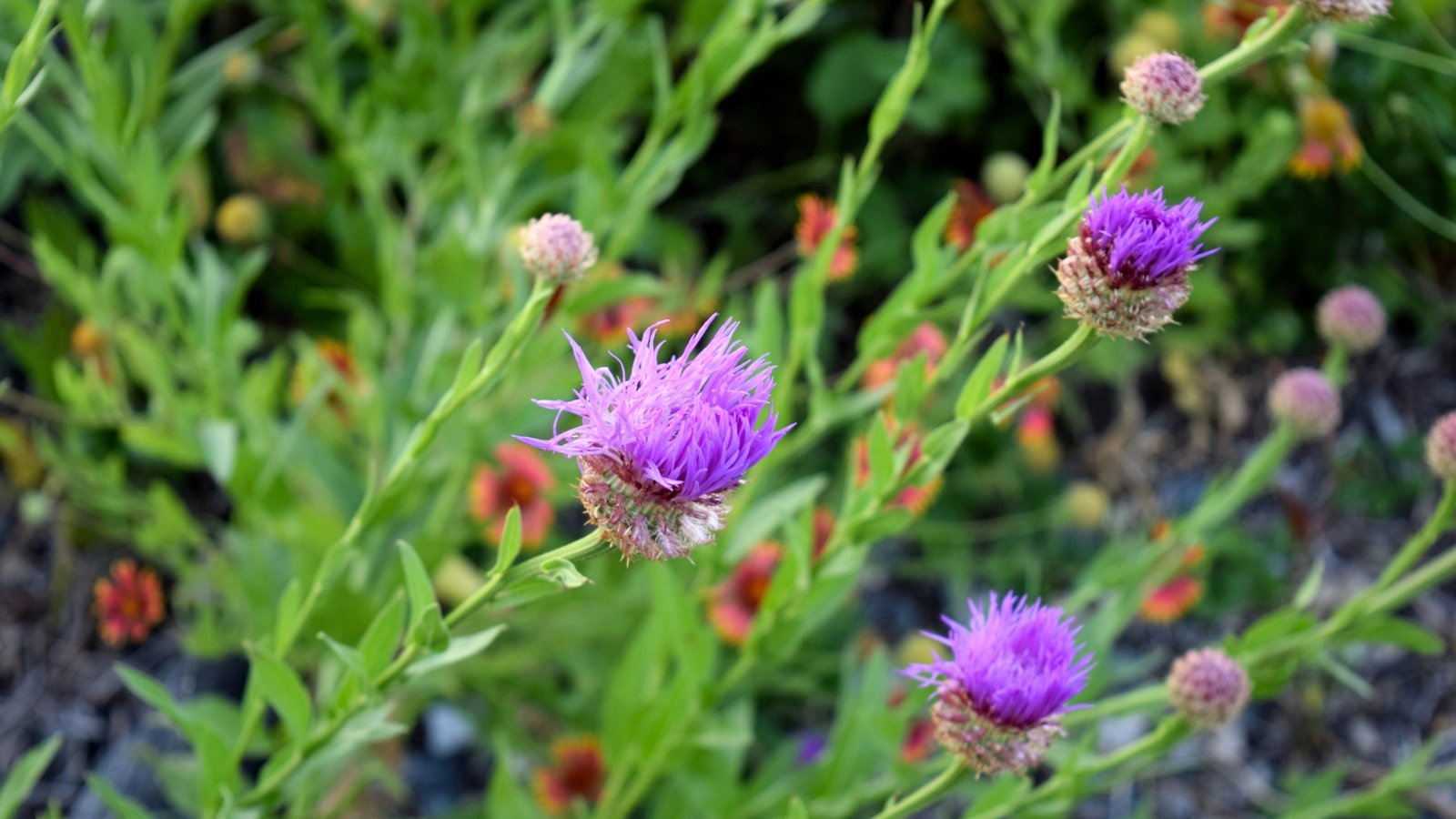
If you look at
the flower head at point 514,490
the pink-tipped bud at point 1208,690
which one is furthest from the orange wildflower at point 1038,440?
the pink-tipped bud at point 1208,690

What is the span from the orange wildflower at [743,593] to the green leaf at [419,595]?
759 mm

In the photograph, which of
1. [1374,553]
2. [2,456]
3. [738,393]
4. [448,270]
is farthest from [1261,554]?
[2,456]

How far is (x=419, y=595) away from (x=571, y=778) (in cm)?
72

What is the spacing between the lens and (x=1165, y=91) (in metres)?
0.78

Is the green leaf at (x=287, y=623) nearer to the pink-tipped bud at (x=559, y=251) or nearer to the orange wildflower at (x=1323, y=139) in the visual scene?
the pink-tipped bud at (x=559, y=251)

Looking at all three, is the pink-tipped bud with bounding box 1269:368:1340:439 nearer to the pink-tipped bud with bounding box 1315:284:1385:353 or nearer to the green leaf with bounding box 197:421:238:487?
the pink-tipped bud with bounding box 1315:284:1385:353

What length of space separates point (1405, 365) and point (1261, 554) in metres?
0.49

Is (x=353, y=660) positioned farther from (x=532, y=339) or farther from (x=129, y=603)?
(x=129, y=603)

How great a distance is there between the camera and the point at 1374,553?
1867 millimetres

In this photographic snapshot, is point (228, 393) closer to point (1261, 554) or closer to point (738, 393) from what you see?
point (738, 393)

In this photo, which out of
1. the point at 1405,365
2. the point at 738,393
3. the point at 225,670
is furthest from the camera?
the point at 1405,365

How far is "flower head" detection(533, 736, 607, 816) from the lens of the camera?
137 cm

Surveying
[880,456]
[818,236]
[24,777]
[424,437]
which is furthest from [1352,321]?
[24,777]

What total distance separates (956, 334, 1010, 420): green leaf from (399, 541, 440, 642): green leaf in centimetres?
34
